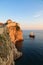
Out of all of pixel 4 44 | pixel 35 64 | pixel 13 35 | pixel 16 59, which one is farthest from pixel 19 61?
pixel 13 35

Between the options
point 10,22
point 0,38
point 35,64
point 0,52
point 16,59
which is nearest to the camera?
point 0,52

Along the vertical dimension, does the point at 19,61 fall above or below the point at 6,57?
below

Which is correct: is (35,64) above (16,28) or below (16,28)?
below

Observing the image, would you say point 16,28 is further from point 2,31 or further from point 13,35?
point 2,31

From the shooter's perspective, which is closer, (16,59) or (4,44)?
(4,44)

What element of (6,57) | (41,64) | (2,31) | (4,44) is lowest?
(41,64)

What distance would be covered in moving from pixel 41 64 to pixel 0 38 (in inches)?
853

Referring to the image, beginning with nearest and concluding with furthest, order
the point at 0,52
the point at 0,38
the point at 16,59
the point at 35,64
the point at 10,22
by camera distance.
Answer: the point at 0,52
the point at 0,38
the point at 35,64
the point at 16,59
the point at 10,22

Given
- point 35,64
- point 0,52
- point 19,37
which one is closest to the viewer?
point 0,52

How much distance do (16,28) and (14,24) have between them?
4.81 meters

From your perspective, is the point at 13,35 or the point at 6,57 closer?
the point at 6,57

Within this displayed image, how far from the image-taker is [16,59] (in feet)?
197

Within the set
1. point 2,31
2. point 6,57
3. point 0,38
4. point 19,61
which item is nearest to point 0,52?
point 6,57

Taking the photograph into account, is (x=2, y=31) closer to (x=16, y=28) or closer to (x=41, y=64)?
(x=41, y=64)
